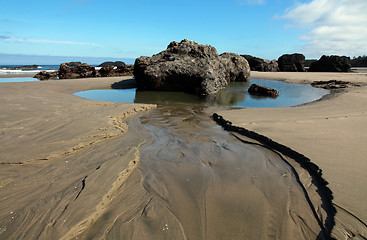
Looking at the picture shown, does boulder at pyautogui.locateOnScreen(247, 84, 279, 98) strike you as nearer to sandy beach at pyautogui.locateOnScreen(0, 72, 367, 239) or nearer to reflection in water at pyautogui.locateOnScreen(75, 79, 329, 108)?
reflection in water at pyautogui.locateOnScreen(75, 79, 329, 108)

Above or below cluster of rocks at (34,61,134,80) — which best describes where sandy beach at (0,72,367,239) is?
below

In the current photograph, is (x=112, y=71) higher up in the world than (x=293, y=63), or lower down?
lower down

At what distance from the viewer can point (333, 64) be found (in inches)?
974

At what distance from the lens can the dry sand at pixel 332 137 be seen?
2148 mm

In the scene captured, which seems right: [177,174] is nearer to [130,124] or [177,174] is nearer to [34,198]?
[34,198]

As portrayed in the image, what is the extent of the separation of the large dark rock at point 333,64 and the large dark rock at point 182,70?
68.3ft

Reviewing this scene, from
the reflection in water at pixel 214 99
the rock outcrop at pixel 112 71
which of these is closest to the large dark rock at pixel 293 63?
the reflection in water at pixel 214 99

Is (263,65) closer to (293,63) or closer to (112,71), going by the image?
(293,63)

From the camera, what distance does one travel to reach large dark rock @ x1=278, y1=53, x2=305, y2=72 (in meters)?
27.9

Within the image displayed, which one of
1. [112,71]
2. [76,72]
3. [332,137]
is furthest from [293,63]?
[332,137]

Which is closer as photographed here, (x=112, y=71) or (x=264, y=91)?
(x=264, y=91)

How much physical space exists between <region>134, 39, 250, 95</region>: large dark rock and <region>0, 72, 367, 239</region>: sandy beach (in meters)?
6.01

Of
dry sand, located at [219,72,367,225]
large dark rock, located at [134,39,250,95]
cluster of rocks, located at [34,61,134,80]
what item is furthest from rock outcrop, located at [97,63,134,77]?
dry sand, located at [219,72,367,225]

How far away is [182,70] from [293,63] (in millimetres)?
23756
